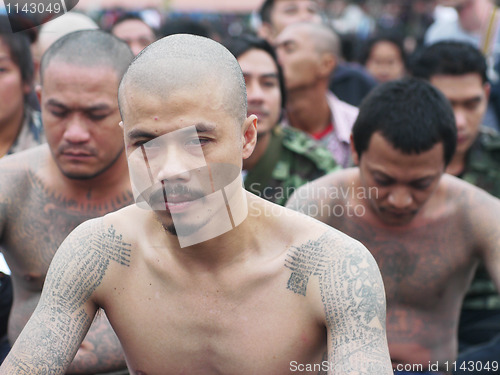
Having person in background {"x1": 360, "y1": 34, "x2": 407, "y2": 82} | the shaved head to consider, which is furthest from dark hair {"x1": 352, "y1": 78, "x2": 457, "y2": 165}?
person in background {"x1": 360, "y1": 34, "x2": 407, "y2": 82}

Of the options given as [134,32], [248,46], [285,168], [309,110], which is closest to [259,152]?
[285,168]

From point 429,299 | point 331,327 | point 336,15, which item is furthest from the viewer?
point 336,15

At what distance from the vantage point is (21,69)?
4.81m

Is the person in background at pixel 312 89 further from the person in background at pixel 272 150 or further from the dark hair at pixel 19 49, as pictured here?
the dark hair at pixel 19 49

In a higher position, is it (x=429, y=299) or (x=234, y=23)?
(x=429, y=299)

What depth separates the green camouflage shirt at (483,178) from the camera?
4.73m

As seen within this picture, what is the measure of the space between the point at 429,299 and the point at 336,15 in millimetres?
12369

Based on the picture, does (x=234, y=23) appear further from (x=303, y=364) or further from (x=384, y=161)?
(x=303, y=364)

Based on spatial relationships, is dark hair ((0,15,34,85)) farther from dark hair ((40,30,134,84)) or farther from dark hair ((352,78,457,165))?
dark hair ((352,78,457,165))

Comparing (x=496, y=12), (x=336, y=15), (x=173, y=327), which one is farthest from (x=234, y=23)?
(x=173, y=327)

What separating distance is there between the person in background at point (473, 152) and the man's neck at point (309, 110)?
4.17 ft

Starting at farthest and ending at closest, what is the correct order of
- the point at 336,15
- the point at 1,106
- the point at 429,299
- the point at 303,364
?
the point at 336,15 < the point at 1,106 < the point at 429,299 < the point at 303,364

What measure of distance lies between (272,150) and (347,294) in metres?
2.77

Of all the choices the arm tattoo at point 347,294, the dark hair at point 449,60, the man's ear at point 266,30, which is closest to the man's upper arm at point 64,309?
the arm tattoo at point 347,294
